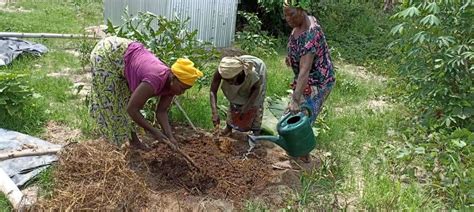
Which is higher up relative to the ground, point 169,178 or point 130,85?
point 130,85

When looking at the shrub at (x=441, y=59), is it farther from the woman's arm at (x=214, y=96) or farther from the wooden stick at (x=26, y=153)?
the wooden stick at (x=26, y=153)

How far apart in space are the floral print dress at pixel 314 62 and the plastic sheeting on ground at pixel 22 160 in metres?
1.86

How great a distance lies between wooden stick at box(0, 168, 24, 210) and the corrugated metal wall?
4.56 meters

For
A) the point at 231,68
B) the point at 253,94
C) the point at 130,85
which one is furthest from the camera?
the point at 253,94

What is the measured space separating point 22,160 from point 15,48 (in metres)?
3.39

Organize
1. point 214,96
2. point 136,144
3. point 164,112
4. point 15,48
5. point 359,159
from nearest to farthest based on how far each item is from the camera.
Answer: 1. point 164,112
2. point 136,144
3. point 214,96
4. point 359,159
5. point 15,48

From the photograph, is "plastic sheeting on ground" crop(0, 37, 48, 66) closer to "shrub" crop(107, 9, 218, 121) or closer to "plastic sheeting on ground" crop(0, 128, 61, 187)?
"shrub" crop(107, 9, 218, 121)

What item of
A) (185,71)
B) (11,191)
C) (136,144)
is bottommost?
(136,144)

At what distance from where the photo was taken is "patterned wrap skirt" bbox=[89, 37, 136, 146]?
149 inches

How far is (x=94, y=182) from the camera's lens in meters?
3.33

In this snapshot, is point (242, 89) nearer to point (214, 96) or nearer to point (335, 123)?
point (214, 96)

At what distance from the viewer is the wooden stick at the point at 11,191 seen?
3253 millimetres

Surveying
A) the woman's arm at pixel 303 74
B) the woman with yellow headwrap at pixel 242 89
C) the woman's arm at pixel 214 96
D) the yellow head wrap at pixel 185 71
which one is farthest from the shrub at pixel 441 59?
the yellow head wrap at pixel 185 71

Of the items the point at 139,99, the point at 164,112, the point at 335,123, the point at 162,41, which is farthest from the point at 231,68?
the point at 335,123
